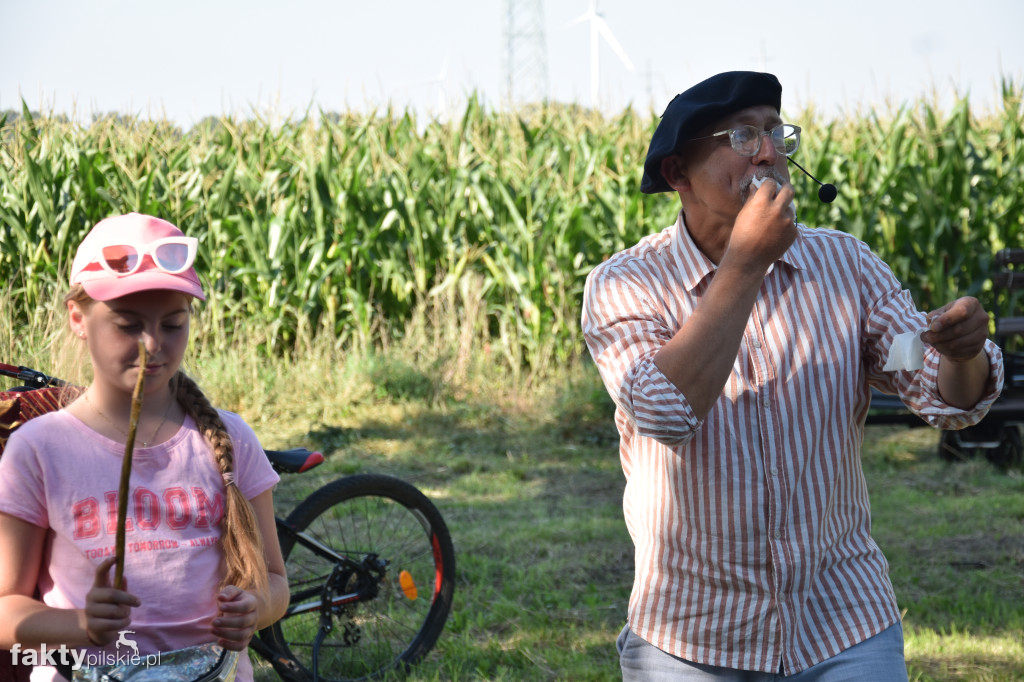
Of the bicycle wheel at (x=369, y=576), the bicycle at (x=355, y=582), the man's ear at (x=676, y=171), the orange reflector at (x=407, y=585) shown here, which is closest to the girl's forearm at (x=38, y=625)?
the man's ear at (x=676, y=171)

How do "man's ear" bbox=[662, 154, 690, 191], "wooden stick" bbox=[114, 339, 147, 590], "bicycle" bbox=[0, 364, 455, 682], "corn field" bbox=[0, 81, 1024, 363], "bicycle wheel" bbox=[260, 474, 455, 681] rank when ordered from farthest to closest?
"corn field" bbox=[0, 81, 1024, 363]
"bicycle wheel" bbox=[260, 474, 455, 681]
"bicycle" bbox=[0, 364, 455, 682]
"man's ear" bbox=[662, 154, 690, 191]
"wooden stick" bbox=[114, 339, 147, 590]

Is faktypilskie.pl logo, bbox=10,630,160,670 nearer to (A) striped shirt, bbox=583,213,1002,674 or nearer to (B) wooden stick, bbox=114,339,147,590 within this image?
(B) wooden stick, bbox=114,339,147,590

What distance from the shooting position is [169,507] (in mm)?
1732

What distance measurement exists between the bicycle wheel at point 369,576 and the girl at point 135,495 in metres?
1.58

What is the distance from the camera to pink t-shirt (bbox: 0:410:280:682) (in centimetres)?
165

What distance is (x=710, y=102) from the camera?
1818 millimetres

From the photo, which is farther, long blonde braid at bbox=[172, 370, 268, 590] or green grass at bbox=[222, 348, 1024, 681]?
green grass at bbox=[222, 348, 1024, 681]

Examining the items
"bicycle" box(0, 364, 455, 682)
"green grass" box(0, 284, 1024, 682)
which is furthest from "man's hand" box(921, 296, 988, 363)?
"bicycle" box(0, 364, 455, 682)

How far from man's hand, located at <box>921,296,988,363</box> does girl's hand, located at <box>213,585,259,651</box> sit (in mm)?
1248

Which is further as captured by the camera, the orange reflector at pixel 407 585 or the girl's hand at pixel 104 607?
the orange reflector at pixel 407 585

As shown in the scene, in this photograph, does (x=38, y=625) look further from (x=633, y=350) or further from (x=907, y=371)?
(x=907, y=371)

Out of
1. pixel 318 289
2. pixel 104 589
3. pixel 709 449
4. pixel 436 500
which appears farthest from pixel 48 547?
pixel 318 289

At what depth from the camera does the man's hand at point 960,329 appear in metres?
1.63

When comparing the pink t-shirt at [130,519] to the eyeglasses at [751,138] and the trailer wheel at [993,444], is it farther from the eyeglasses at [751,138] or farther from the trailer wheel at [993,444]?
the trailer wheel at [993,444]
